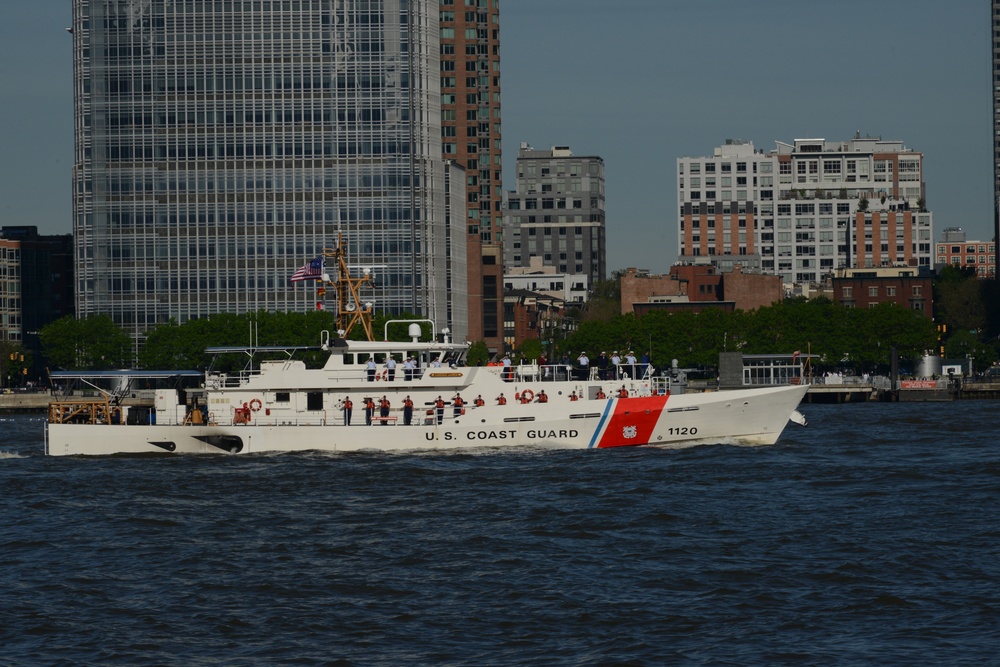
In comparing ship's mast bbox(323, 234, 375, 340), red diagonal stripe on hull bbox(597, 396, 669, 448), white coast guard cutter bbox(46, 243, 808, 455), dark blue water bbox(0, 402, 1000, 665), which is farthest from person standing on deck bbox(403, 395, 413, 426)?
red diagonal stripe on hull bbox(597, 396, 669, 448)

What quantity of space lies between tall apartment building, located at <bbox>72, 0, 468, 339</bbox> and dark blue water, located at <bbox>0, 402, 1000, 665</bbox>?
102 m

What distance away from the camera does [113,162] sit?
155m

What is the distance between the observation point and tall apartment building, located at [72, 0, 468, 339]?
153 meters

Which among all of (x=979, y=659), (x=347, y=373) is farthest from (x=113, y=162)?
(x=979, y=659)

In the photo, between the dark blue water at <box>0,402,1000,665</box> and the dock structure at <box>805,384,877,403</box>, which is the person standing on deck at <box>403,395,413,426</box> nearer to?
the dark blue water at <box>0,402,1000,665</box>

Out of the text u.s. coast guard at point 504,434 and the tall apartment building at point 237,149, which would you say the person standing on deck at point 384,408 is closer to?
the text u.s. coast guard at point 504,434

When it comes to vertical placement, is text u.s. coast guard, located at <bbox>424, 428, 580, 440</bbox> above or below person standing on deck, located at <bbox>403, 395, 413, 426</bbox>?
below

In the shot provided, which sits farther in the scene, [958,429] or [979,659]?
[958,429]

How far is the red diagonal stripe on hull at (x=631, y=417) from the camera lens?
190 ft

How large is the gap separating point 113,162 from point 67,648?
133 metres

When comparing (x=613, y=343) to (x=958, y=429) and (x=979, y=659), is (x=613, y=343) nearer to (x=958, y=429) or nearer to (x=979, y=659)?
(x=958, y=429)

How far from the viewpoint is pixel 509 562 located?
34.3 metres

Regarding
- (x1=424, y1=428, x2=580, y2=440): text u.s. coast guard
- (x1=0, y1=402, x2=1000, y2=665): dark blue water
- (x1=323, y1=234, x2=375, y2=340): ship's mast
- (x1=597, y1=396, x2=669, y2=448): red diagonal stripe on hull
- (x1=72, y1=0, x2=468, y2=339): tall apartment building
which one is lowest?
(x1=0, y1=402, x2=1000, y2=665): dark blue water

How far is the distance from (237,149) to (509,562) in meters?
125
